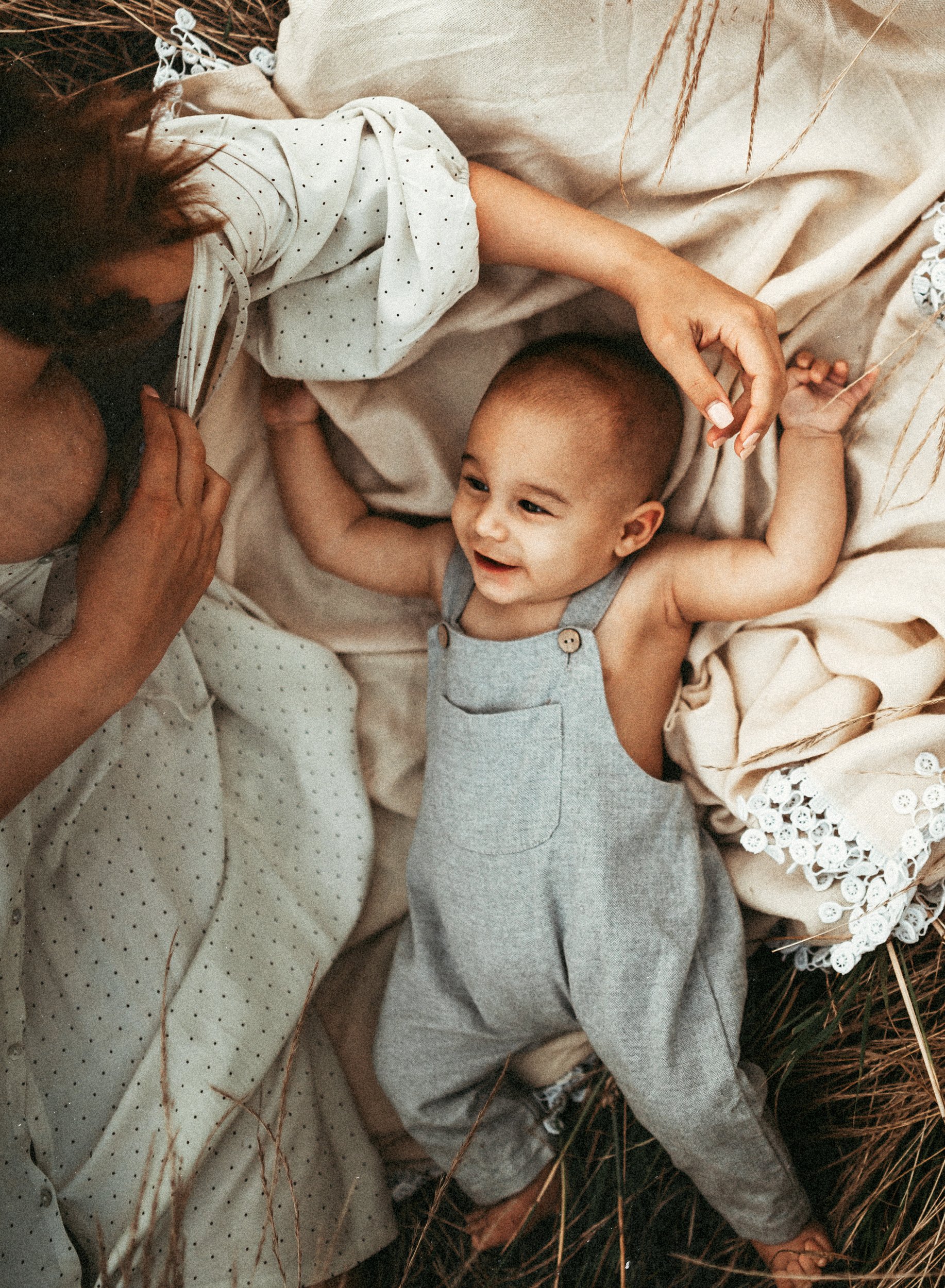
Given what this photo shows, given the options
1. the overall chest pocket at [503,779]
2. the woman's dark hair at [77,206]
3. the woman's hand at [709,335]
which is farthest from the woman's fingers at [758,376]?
the woman's dark hair at [77,206]

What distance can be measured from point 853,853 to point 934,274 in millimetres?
618

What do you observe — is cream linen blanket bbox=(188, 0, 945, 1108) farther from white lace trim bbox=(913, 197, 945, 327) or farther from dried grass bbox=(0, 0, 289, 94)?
dried grass bbox=(0, 0, 289, 94)

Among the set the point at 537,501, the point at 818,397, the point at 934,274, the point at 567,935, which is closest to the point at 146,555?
the point at 537,501

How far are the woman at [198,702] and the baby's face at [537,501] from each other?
136mm

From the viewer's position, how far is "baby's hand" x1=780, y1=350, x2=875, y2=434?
3.56ft

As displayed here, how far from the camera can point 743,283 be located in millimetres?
1093

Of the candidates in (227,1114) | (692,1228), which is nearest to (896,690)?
(692,1228)

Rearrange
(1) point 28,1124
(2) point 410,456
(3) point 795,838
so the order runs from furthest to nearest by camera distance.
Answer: (2) point 410,456
(3) point 795,838
(1) point 28,1124

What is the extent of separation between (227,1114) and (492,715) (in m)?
0.53

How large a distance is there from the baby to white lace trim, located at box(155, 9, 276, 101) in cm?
35

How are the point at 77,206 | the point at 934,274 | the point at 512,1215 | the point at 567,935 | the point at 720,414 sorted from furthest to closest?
1. the point at 512,1215
2. the point at 567,935
3. the point at 934,274
4. the point at 720,414
5. the point at 77,206

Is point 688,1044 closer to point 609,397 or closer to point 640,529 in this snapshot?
point 640,529

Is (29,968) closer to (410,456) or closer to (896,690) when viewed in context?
(410,456)

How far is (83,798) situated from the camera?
3.55 ft
